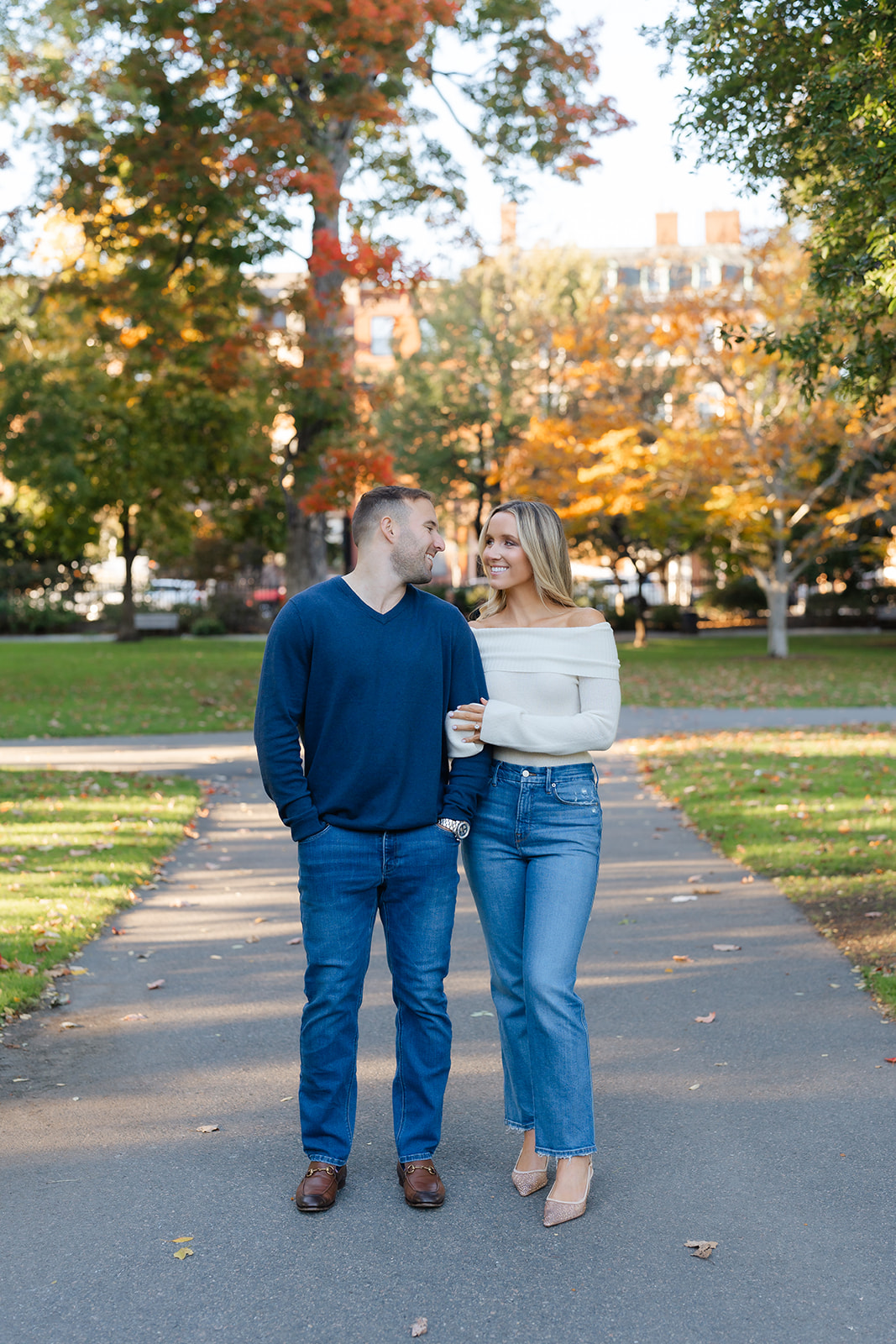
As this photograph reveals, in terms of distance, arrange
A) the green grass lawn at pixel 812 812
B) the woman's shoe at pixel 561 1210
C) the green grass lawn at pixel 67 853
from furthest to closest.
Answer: the green grass lawn at pixel 812 812 → the green grass lawn at pixel 67 853 → the woman's shoe at pixel 561 1210

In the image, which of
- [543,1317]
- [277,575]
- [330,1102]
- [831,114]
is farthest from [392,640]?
[277,575]

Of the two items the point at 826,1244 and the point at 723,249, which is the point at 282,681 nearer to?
the point at 826,1244

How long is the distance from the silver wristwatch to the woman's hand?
0.23 meters

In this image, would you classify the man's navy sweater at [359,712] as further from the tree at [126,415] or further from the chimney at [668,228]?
the chimney at [668,228]

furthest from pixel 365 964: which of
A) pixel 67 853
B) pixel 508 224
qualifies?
pixel 508 224

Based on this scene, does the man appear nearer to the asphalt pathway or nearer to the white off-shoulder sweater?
the white off-shoulder sweater

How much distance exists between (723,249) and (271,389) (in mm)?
58618

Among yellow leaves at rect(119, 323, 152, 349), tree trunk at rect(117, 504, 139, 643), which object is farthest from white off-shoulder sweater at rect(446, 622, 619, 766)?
tree trunk at rect(117, 504, 139, 643)

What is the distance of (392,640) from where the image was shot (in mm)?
3625

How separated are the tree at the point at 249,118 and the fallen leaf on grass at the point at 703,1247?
47.0ft

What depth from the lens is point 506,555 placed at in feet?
12.5

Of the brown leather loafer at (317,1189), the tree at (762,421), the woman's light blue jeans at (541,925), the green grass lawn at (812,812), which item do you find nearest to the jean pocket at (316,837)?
the woman's light blue jeans at (541,925)

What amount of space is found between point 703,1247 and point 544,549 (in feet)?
6.31

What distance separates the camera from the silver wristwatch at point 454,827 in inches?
144
